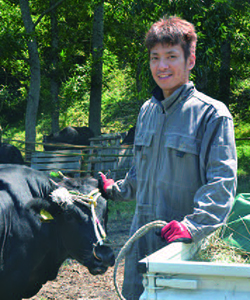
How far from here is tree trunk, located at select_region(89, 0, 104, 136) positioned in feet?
45.6

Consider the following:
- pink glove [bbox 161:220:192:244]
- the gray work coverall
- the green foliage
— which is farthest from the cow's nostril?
the green foliage

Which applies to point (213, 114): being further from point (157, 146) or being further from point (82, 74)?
point (82, 74)

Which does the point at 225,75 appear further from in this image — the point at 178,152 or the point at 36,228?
the point at 178,152

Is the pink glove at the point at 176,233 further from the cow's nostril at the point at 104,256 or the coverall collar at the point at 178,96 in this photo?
the cow's nostril at the point at 104,256

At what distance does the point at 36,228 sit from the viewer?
12.1 ft

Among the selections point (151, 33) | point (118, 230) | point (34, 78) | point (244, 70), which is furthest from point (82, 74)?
point (151, 33)

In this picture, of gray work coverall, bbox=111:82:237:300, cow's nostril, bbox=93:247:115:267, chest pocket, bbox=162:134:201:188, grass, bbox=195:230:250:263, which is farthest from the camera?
cow's nostril, bbox=93:247:115:267

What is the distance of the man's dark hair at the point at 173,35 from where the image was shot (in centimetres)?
250

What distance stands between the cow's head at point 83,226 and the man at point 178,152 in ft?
2.84

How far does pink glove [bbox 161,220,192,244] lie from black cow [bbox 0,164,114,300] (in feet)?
4.81

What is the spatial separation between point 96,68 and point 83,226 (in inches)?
434

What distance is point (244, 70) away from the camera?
56.6 ft

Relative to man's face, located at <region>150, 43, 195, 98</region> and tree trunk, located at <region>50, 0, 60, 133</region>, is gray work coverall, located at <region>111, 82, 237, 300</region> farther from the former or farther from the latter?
tree trunk, located at <region>50, 0, 60, 133</region>

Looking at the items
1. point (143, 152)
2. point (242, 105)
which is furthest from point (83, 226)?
point (242, 105)
